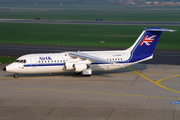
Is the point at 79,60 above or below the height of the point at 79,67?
above

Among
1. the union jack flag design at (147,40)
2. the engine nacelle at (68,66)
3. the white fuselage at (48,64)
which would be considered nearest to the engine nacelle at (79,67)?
the engine nacelle at (68,66)

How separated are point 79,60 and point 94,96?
9328 mm

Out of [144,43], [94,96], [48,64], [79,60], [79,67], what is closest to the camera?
[94,96]

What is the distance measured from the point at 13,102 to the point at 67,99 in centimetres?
543

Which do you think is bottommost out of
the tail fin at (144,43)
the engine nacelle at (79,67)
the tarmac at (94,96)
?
the tarmac at (94,96)

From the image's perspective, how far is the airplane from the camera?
37125 millimetres

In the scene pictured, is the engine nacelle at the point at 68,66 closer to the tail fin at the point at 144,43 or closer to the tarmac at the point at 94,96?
the tarmac at the point at 94,96

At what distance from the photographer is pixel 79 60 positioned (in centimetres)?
3803

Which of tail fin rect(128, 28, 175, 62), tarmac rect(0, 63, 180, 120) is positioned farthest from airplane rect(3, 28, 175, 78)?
tarmac rect(0, 63, 180, 120)

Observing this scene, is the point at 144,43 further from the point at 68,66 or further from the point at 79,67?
the point at 68,66

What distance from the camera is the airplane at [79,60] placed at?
37125mm

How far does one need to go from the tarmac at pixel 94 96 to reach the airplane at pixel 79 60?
4.27 ft

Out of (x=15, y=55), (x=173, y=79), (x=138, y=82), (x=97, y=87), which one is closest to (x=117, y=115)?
(x=97, y=87)

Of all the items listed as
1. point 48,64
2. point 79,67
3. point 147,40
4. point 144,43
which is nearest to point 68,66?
point 79,67
